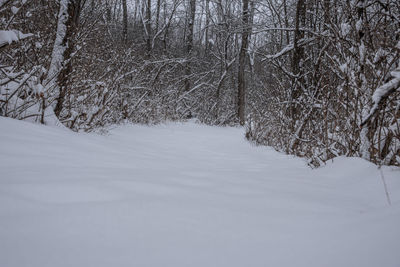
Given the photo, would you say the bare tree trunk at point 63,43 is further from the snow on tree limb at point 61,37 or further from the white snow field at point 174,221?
the white snow field at point 174,221

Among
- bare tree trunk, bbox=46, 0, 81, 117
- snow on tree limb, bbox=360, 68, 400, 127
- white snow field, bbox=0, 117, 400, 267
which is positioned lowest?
white snow field, bbox=0, 117, 400, 267

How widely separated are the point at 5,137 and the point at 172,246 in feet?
4.71

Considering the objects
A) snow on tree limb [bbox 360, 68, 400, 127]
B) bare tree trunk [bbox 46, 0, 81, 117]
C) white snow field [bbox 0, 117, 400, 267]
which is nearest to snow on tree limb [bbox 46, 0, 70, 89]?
bare tree trunk [bbox 46, 0, 81, 117]

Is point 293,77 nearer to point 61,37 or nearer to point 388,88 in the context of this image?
point 388,88

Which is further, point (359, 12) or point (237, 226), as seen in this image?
point (359, 12)

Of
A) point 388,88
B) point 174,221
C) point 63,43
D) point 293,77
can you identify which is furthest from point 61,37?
point 388,88

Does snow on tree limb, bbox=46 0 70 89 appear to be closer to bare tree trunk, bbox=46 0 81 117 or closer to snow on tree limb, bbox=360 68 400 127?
bare tree trunk, bbox=46 0 81 117

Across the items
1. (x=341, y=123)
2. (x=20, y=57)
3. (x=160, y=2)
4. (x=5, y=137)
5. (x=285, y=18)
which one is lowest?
(x=5, y=137)

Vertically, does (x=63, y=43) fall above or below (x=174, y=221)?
above

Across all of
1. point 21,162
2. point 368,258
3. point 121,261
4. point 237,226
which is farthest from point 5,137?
point 368,258

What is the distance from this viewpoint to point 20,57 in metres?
3.05

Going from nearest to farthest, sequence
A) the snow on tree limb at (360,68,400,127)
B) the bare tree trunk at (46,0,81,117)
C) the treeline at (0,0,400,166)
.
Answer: the snow on tree limb at (360,68,400,127) < the treeline at (0,0,400,166) < the bare tree trunk at (46,0,81,117)

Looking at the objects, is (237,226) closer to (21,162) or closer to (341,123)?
(21,162)

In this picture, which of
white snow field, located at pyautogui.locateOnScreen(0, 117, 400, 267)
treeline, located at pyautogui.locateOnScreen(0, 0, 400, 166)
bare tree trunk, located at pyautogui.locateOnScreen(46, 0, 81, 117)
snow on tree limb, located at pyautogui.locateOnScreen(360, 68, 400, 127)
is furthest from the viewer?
bare tree trunk, located at pyautogui.locateOnScreen(46, 0, 81, 117)
